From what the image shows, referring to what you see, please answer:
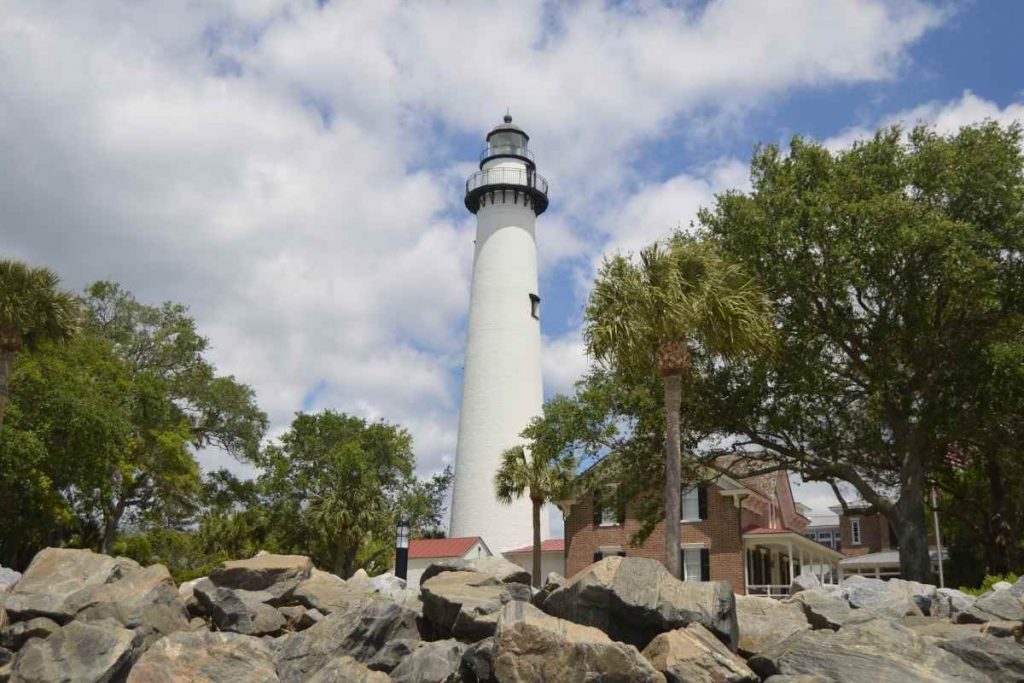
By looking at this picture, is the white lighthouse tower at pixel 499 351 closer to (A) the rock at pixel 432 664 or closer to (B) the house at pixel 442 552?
(B) the house at pixel 442 552

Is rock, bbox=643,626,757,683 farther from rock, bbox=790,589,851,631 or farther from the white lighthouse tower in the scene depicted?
the white lighthouse tower

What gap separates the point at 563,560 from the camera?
40.2 m

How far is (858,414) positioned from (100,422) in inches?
961

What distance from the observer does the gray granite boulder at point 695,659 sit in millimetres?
12617

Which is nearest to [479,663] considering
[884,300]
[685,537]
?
[884,300]

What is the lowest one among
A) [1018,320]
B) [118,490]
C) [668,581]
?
[668,581]

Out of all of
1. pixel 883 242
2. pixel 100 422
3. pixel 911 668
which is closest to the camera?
pixel 911 668

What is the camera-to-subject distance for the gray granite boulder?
41.4 ft

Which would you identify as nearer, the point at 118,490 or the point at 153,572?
the point at 153,572

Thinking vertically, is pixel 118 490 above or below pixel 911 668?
above

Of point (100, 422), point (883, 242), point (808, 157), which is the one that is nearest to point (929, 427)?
point (883, 242)

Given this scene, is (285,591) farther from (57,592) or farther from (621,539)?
(621,539)

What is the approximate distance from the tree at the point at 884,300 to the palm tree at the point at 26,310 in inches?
712

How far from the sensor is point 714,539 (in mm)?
36031
